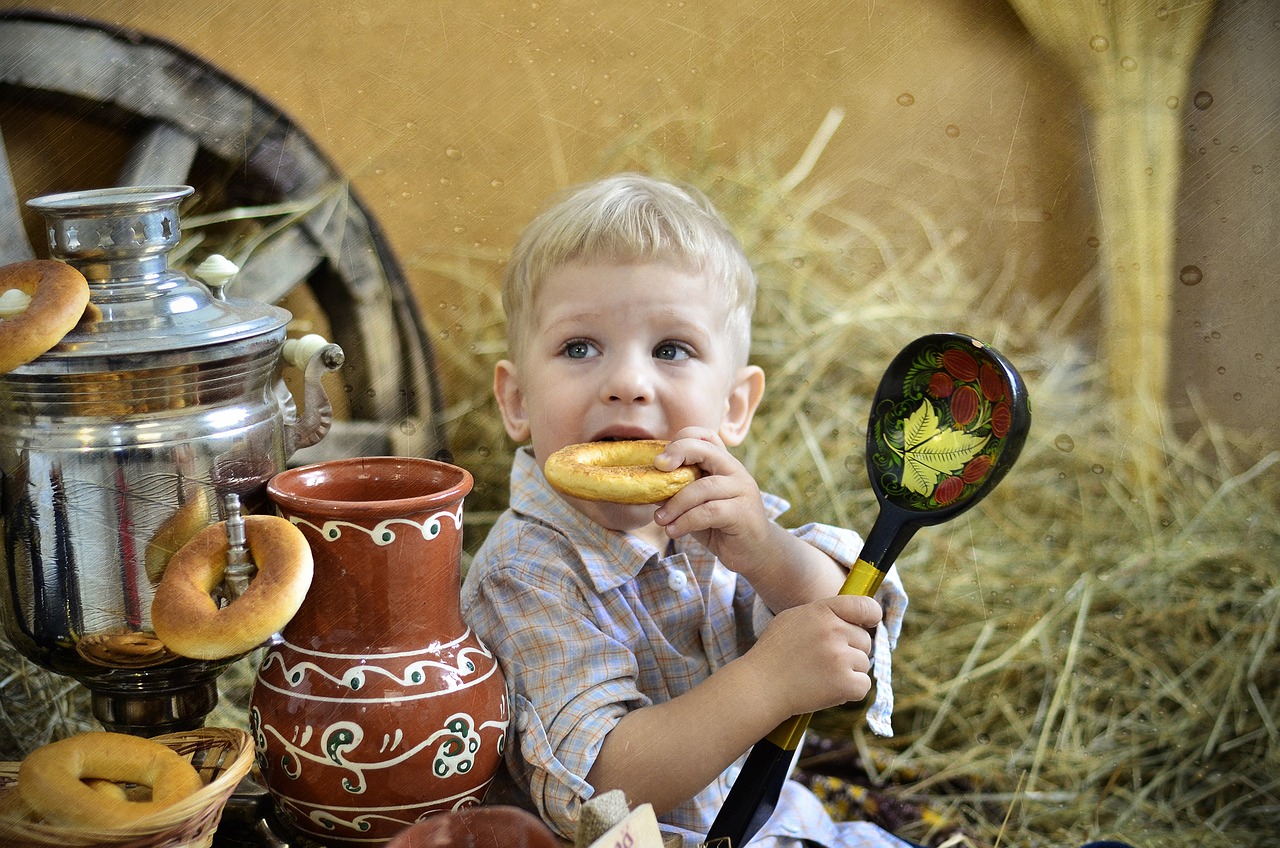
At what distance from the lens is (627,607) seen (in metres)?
1.20

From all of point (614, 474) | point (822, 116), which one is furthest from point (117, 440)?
point (822, 116)

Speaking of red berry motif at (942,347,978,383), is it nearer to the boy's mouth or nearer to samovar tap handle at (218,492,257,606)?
the boy's mouth

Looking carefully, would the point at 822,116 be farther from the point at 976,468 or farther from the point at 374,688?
the point at 374,688

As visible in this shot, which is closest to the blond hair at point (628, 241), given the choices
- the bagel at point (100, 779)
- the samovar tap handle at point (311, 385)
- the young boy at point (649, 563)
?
the young boy at point (649, 563)

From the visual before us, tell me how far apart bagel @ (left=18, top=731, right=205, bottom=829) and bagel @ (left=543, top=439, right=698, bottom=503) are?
0.38 metres

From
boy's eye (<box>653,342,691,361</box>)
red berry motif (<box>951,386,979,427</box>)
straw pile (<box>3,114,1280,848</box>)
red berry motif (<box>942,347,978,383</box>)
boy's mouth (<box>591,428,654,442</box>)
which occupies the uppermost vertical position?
red berry motif (<box>942,347,978,383</box>)

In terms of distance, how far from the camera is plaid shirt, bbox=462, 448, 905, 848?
1085 millimetres

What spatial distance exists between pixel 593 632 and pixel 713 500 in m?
0.17

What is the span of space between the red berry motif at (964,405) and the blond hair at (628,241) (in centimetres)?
26

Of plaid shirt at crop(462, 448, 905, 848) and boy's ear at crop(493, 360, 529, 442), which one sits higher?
boy's ear at crop(493, 360, 529, 442)

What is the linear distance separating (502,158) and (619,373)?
52 centimetres

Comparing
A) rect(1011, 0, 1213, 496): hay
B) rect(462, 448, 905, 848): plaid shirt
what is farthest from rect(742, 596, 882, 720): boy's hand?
rect(1011, 0, 1213, 496): hay

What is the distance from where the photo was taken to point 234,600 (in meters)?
0.93

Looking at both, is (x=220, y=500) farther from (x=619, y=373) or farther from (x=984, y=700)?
(x=984, y=700)
